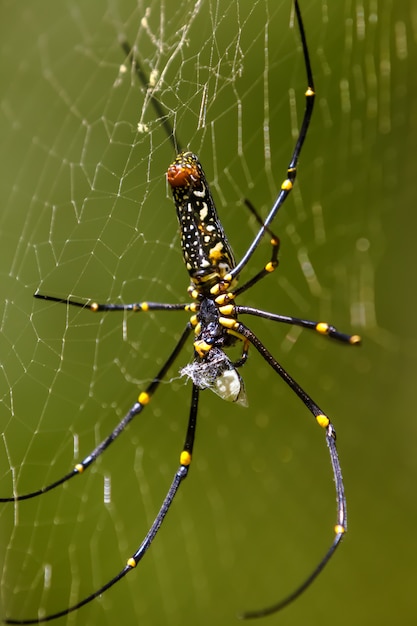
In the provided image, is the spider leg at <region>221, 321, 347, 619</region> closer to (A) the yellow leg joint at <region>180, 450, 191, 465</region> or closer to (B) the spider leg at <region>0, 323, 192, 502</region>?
(B) the spider leg at <region>0, 323, 192, 502</region>

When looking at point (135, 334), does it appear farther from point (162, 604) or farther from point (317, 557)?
point (317, 557)

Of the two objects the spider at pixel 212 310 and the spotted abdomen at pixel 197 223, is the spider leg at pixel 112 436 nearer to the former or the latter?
the spider at pixel 212 310

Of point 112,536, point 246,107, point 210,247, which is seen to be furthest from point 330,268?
point 210,247

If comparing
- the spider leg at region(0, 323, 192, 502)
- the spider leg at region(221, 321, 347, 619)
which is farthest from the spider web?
the spider leg at region(221, 321, 347, 619)

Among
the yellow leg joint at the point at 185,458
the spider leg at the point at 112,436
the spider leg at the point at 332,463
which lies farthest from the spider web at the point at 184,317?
the spider leg at the point at 332,463

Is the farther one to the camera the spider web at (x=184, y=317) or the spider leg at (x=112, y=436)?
the spider web at (x=184, y=317)

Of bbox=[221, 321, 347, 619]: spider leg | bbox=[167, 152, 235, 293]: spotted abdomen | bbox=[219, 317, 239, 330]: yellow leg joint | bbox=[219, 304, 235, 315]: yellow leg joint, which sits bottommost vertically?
bbox=[221, 321, 347, 619]: spider leg

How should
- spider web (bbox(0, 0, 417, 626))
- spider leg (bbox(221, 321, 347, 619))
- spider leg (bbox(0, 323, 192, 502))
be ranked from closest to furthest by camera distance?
1. spider leg (bbox(221, 321, 347, 619))
2. spider leg (bbox(0, 323, 192, 502))
3. spider web (bbox(0, 0, 417, 626))
